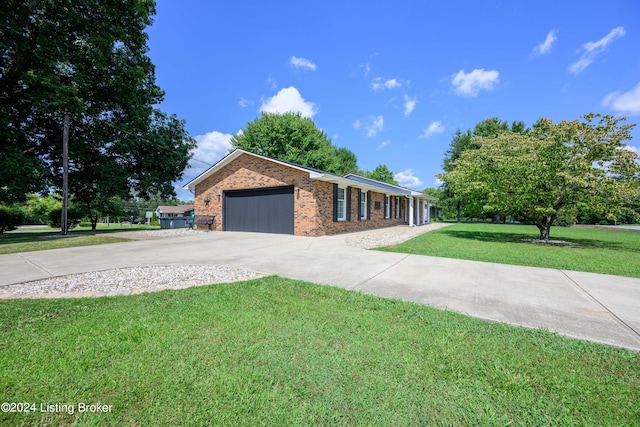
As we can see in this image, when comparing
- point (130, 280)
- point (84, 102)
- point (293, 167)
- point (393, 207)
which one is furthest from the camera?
point (393, 207)

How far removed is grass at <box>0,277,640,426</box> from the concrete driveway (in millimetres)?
595

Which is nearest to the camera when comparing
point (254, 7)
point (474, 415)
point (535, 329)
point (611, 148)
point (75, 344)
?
point (474, 415)

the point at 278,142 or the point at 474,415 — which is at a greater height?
the point at 278,142

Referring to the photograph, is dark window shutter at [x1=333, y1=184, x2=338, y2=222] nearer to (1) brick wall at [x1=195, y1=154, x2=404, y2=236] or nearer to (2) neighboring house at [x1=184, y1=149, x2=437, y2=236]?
(2) neighboring house at [x1=184, y1=149, x2=437, y2=236]

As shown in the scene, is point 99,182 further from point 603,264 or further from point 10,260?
point 603,264

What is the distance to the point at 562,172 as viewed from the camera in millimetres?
9164

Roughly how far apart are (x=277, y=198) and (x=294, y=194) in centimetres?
119

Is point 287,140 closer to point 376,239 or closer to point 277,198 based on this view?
point 277,198

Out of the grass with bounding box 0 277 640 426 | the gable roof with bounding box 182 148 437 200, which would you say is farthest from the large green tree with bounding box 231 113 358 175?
the grass with bounding box 0 277 640 426

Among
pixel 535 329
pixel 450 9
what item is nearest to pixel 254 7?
pixel 450 9

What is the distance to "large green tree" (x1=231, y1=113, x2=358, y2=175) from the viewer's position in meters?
27.7

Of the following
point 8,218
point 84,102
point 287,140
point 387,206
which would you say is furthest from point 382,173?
point 8,218

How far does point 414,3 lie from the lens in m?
9.78

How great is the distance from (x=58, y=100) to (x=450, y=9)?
1730 cm
